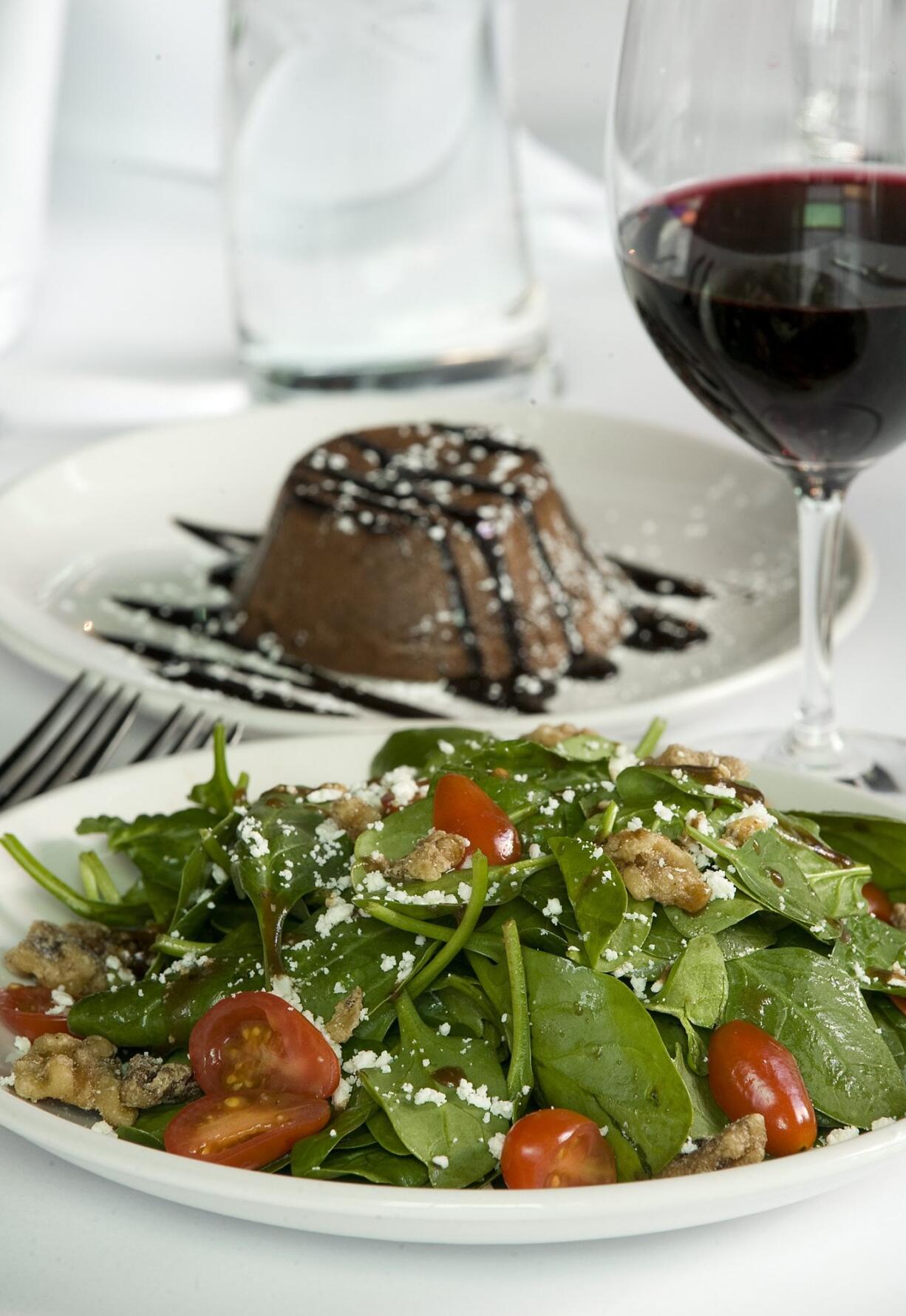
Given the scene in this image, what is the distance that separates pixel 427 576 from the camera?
2.00m

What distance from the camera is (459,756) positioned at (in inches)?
45.3

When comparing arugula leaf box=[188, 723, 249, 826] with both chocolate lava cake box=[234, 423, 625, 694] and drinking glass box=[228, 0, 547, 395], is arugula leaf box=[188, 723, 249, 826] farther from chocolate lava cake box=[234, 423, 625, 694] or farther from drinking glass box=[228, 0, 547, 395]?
drinking glass box=[228, 0, 547, 395]

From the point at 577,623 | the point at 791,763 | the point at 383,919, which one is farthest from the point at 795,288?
the point at 577,623

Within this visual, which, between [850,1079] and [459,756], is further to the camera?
[459,756]

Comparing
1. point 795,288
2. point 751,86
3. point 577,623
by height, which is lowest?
point 577,623

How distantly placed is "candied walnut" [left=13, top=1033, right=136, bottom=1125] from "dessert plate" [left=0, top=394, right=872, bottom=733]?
0.63 m

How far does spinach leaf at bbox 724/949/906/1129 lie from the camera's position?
3.05 ft

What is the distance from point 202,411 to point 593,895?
1.96 metres

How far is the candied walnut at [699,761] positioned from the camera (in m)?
1.11

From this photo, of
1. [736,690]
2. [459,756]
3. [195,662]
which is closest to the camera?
[459,756]

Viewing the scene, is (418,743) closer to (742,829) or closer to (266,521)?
(742,829)

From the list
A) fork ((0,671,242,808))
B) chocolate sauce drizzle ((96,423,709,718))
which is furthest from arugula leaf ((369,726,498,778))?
chocolate sauce drizzle ((96,423,709,718))

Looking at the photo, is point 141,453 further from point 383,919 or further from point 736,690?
point 383,919

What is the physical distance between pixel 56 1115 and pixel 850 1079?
44cm
